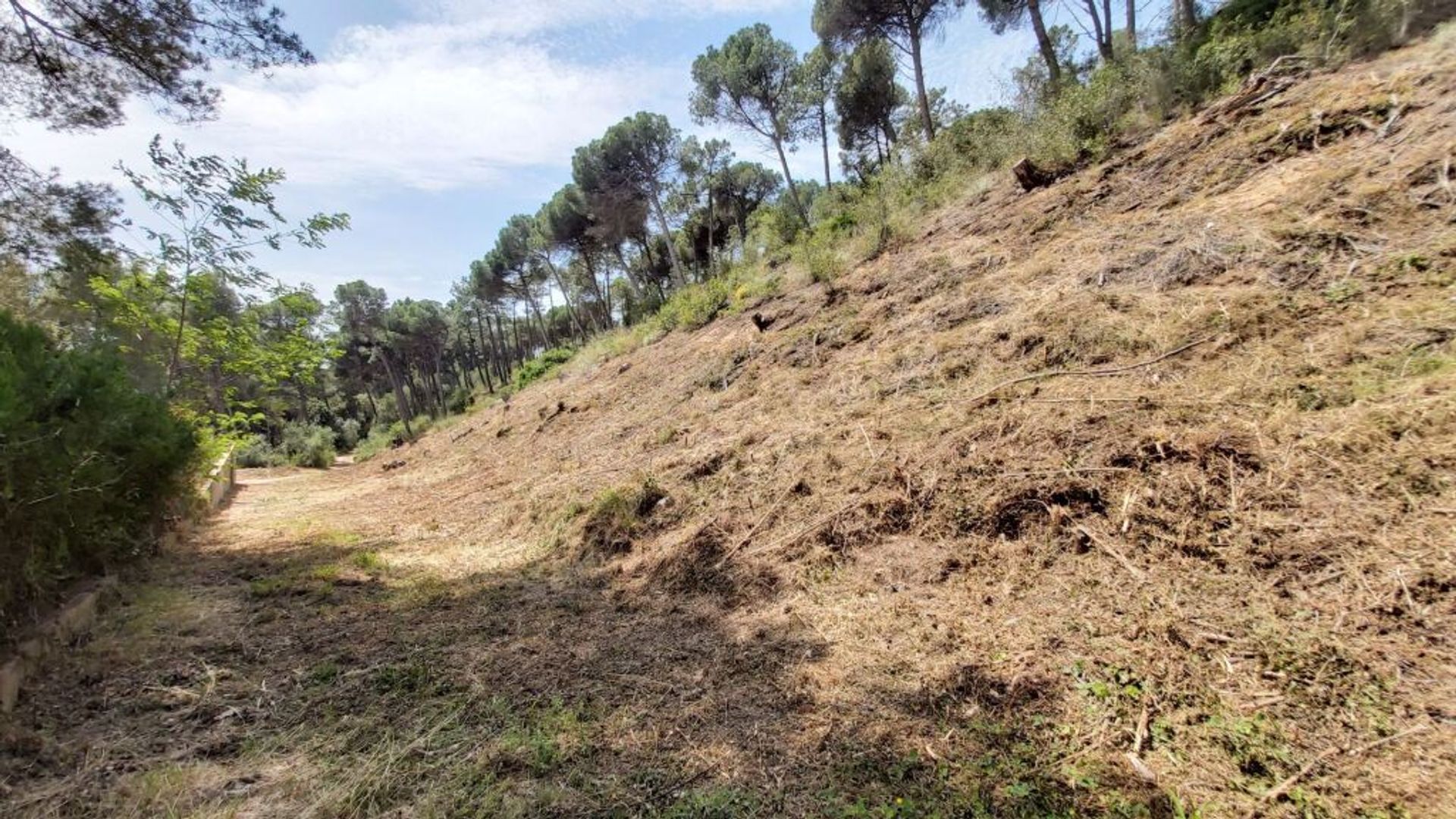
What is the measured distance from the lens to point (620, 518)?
13.9ft

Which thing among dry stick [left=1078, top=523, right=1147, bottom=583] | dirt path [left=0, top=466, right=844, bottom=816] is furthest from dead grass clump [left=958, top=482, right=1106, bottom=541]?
dirt path [left=0, top=466, right=844, bottom=816]

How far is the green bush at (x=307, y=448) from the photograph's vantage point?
17.0 metres

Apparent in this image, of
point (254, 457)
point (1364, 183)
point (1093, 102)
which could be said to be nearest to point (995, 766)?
point (1364, 183)

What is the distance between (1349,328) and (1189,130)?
369 cm

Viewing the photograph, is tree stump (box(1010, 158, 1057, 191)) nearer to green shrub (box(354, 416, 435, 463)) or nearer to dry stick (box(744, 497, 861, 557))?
dry stick (box(744, 497, 861, 557))

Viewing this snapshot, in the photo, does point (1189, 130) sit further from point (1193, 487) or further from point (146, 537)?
point (146, 537)

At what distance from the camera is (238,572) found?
4195mm

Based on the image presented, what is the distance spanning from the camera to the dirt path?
1772mm

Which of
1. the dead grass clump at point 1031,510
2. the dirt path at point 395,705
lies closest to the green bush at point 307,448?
the dirt path at point 395,705

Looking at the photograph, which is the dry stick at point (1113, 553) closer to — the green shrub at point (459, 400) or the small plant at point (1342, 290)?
the small plant at point (1342, 290)

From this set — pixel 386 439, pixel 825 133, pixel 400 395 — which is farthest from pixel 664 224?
pixel 400 395

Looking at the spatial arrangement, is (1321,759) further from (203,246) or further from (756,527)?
(203,246)

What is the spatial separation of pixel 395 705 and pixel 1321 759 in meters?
3.00

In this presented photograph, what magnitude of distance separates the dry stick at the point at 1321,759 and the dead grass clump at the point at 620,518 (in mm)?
3294
